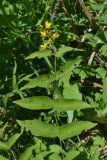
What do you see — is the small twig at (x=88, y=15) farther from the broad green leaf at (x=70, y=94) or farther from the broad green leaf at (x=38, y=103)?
the broad green leaf at (x=38, y=103)

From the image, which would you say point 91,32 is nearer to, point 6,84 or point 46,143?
point 6,84

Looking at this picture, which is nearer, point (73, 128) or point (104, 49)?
Answer: point (73, 128)

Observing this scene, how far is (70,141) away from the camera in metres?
2.22

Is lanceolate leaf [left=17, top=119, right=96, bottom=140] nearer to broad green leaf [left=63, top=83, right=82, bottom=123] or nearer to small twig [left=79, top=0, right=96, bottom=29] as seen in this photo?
broad green leaf [left=63, top=83, right=82, bottom=123]

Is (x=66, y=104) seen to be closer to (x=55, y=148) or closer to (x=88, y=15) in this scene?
(x=55, y=148)

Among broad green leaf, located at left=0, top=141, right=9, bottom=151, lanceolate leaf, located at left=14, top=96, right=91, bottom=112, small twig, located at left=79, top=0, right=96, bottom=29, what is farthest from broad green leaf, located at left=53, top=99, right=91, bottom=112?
small twig, located at left=79, top=0, right=96, bottom=29

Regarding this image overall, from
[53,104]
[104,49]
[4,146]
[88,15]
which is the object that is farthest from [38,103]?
[88,15]

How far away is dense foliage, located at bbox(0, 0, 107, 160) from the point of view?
227cm

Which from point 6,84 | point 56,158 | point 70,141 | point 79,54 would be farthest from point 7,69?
point 56,158

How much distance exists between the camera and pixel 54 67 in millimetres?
2209

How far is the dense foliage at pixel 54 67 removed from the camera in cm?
227

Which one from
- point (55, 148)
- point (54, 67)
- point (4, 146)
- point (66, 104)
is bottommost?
point (55, 148)

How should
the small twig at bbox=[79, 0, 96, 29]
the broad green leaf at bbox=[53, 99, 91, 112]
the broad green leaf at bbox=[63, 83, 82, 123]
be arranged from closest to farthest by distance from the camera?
the broad green leaf at bbox=[53, 99, 91, 112], the broad green leaf at bbox=[63, 83, 82, 123], the small twig at bbox=[79, 0, 96, 29]

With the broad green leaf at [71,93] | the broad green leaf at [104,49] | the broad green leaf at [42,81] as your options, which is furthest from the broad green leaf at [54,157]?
the broad green leaf at [104,49]
